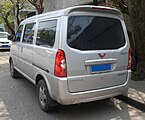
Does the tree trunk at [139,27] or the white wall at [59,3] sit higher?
the white wall at [59,3]

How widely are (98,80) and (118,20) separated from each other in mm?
1268

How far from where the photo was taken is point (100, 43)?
3830 millimetres

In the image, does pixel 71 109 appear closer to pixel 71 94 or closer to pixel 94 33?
pixel 71 94

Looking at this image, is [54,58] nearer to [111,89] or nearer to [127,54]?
[111,89]

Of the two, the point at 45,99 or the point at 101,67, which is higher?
the point at 101,67

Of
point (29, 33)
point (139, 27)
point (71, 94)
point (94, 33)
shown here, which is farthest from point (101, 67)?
point (139, 27)

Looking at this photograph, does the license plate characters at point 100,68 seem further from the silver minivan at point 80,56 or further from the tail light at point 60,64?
the tail light at point 60,64

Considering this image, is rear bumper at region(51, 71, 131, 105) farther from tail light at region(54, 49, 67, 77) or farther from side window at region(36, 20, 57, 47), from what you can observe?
side window at region(36, 20, 57, 47)

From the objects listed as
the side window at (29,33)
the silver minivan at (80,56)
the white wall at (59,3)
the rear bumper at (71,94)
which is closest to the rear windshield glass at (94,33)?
the silver minivan at (80,56)

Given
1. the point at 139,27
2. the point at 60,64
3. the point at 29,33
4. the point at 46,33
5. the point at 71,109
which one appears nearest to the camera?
the point at 60,64

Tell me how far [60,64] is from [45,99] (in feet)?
3.36

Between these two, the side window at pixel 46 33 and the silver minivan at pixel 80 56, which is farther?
the side window at pixel 46 33

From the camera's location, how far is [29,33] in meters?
5.10

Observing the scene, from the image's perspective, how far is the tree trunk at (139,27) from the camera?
19.3 feet
